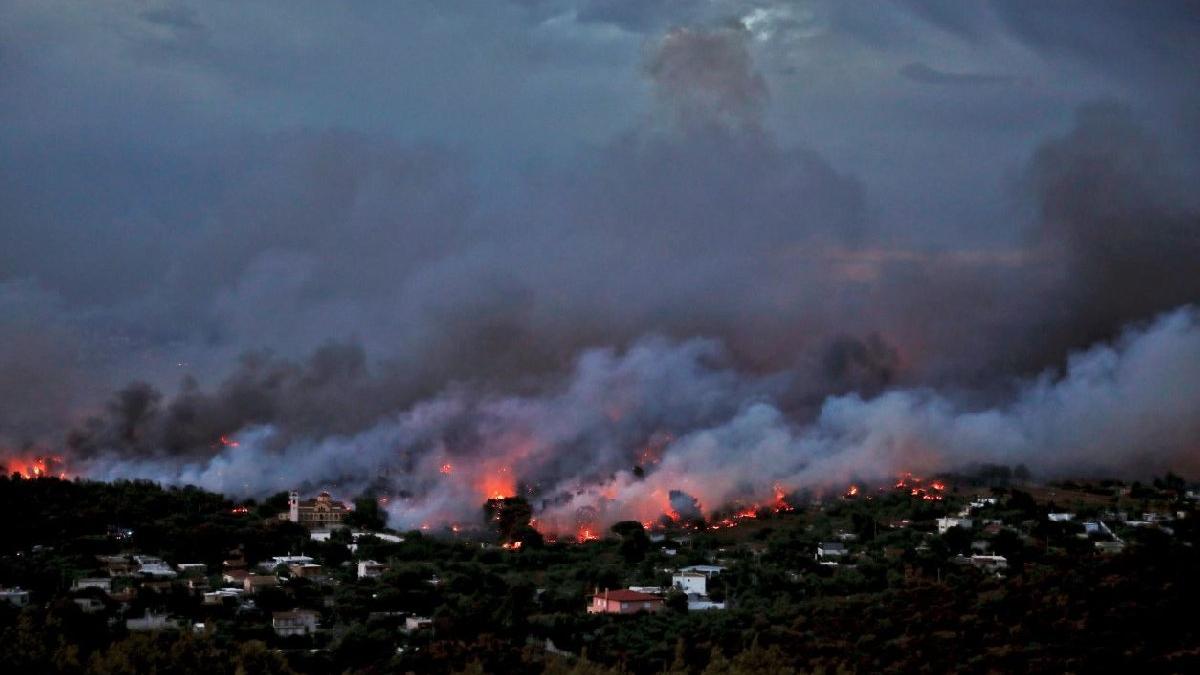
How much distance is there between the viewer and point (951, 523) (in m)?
49.2

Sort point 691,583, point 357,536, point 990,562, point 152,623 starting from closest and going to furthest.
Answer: point 152,623, point 990,562, point 691,583, point 357,536

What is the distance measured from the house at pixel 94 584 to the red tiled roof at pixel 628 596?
1204 cm

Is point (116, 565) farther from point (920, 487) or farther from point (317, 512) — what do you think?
point (920, 487)

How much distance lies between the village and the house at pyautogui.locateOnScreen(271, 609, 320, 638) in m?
0.07

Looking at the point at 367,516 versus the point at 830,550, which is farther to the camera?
the point at 367,516

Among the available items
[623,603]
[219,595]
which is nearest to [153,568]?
[219,595]

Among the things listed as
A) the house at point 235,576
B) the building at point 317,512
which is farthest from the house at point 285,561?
the building at point 317,512

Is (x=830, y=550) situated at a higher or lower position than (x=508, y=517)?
lower

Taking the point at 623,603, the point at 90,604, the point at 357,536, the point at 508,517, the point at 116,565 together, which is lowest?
the point at 623,603


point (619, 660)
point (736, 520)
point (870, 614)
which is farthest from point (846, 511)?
point (619, 660)

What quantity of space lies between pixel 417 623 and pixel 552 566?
10990 millimetres

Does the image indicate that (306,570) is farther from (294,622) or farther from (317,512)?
(317,512)

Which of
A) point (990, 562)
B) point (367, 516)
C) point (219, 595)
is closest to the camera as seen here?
point (219, 595)

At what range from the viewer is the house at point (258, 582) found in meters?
41.2
